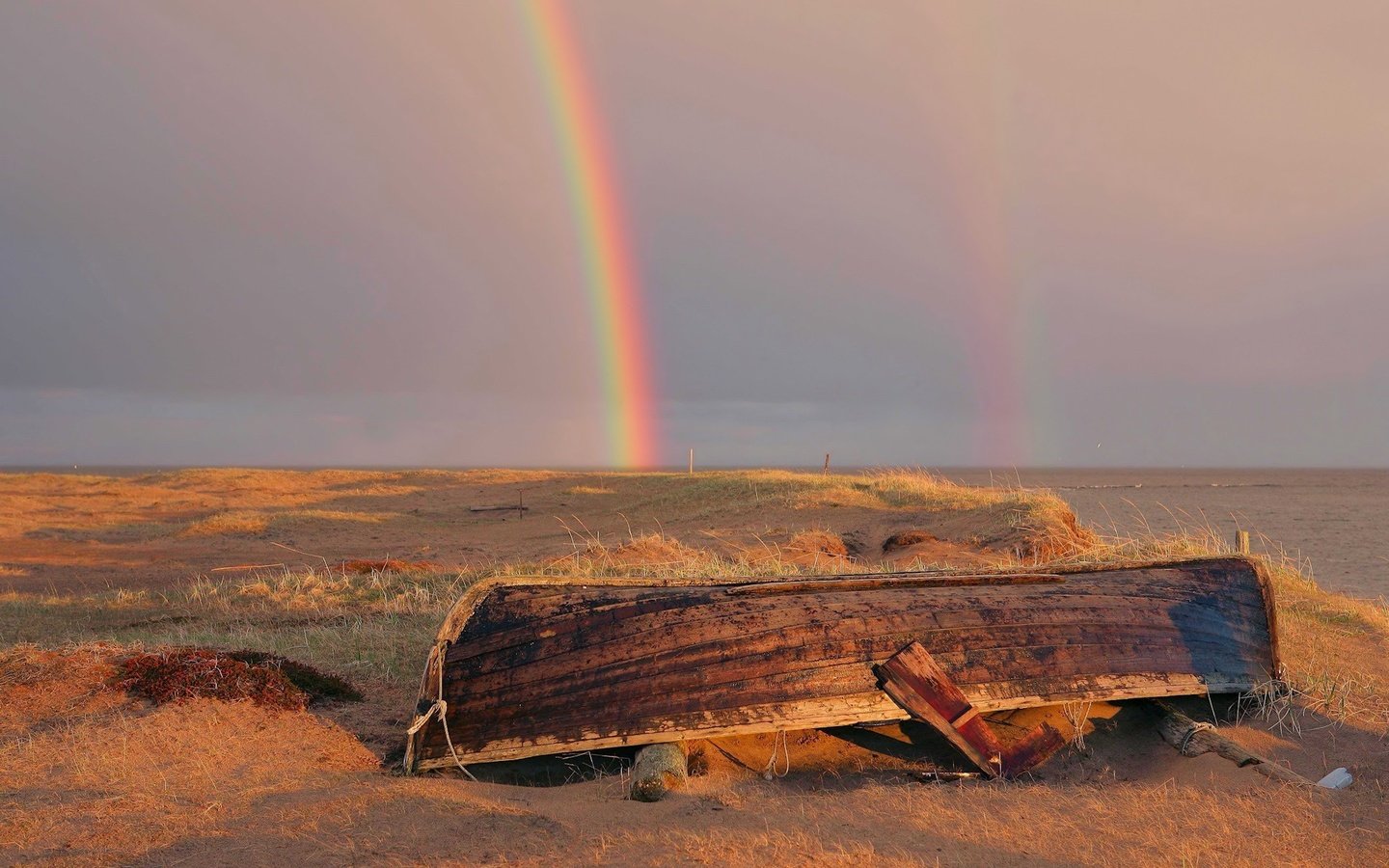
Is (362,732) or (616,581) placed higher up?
(616,581)

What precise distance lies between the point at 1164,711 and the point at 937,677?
178 cm

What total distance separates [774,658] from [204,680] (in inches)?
158

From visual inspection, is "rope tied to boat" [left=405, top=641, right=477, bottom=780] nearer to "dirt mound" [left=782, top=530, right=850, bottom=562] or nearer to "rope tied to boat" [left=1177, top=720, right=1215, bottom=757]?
"rope tied to boat" [left=1177, top=720, right=1215, bottom=757]

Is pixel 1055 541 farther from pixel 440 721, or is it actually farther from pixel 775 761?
pixel 440 721

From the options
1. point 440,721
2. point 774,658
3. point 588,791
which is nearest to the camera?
point 588,791

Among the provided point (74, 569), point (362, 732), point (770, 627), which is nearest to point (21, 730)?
point (362, 732)

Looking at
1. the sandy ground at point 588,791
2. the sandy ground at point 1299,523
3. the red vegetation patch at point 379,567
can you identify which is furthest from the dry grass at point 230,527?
the sandy ground at point 1299,523

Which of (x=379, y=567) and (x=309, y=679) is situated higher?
(x=309, y=679)

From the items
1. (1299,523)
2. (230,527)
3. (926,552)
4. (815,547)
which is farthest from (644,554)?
(1299,523)

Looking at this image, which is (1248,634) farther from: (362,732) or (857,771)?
(362,732)

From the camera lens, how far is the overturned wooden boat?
481cm

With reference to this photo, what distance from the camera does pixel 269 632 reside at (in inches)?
355

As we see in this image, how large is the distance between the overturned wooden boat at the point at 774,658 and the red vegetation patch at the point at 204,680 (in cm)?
155

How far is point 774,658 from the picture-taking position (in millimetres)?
5016
